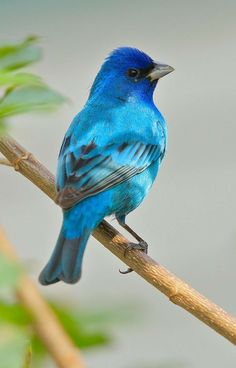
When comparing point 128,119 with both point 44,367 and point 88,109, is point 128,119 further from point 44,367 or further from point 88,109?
point 44,367

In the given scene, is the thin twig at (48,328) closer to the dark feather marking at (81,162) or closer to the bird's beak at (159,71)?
the dark feather marking at (81,162)

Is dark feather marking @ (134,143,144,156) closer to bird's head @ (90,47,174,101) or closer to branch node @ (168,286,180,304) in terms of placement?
bird's head @ (90,47,174,101)

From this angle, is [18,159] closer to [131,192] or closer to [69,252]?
[69,252]

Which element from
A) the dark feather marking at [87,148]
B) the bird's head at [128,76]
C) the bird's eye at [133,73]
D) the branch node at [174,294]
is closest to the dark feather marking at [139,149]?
the dark feather marking at [87,148]

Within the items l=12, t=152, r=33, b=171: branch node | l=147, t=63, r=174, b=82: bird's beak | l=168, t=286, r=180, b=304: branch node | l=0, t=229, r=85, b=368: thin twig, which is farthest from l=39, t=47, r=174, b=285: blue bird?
l=0, t=229, r=85, b=368: thin twig

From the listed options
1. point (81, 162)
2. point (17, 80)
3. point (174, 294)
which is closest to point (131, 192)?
point (81, 162)

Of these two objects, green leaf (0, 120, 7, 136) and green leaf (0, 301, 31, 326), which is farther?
green leaf (0, 120, 7, 136)

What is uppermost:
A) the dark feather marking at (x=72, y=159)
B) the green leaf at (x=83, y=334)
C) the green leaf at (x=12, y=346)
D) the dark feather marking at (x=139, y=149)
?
the dark feather marking at (x=139, y=149)
